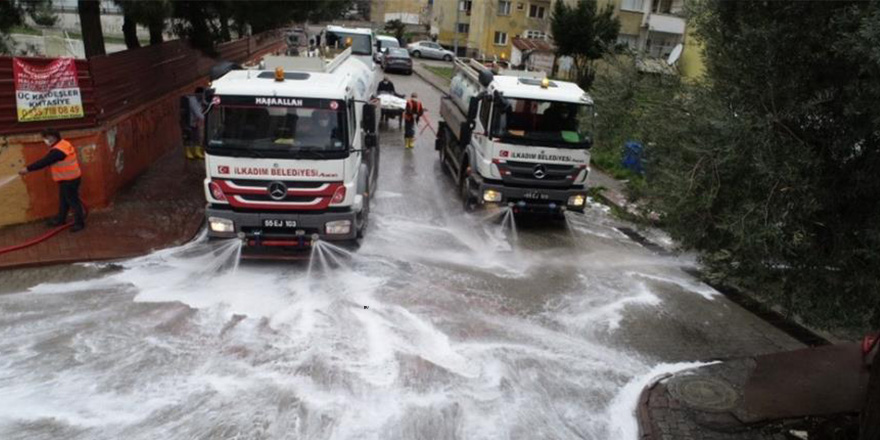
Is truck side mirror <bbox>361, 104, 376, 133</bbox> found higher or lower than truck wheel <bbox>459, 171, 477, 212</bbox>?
higher

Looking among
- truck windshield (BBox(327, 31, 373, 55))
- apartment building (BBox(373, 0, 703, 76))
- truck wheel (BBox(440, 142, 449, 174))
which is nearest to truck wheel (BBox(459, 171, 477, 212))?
truck wheel (BBox(440, 142, 449, 174))

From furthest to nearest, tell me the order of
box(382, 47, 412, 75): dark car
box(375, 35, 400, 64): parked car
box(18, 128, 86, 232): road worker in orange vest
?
1. box(375, 35, 400, 64): parked car
2. box(382, 47, 412, 75): dark car
3. box(18, 128, 86, 232): road worker in orange vest

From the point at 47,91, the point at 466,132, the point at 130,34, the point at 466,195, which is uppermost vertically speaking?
the point at 130,34

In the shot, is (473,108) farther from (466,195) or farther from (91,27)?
(91,27)

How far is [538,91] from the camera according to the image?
11188mm

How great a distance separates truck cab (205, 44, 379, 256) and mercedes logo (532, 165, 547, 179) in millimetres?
3699

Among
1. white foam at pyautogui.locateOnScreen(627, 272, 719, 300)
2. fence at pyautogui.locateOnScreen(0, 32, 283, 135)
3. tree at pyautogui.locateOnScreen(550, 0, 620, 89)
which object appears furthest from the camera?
tree at pyautogui.locateOnScreen(550, 0, 620, 89)

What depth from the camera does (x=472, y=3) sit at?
2181 inches

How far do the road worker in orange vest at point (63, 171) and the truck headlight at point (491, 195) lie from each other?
6.57 metres

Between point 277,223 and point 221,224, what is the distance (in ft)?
2.42

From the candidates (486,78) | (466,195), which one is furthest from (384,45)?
(466,195)

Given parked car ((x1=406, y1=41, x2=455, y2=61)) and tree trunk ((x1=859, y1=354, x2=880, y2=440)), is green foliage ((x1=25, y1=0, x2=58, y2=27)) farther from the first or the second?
parked car ((x1=406, y1=41, x2=455, y2=61))

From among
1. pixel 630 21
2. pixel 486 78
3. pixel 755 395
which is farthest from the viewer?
pixel 630 21

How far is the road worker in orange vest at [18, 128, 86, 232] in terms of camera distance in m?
9.02
